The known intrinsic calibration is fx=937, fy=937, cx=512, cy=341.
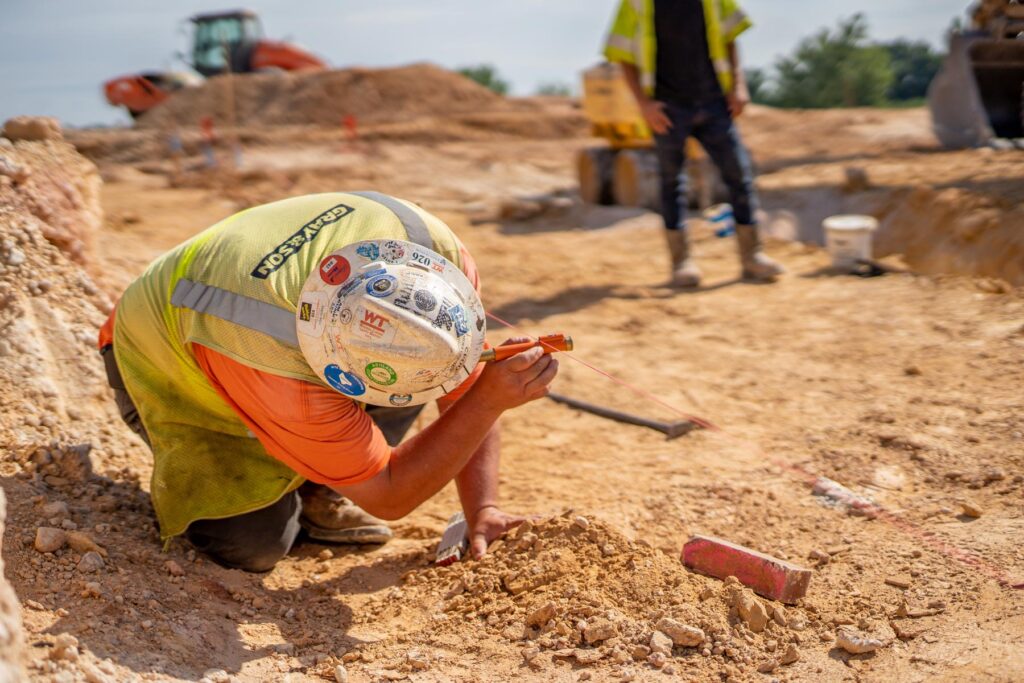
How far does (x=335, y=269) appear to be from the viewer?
197cm

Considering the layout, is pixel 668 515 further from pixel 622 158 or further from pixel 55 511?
pixel 622 158

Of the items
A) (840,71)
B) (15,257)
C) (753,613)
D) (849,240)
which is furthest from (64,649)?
(840,71)

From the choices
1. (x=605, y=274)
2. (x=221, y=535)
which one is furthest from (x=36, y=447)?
(x=605, y=274)

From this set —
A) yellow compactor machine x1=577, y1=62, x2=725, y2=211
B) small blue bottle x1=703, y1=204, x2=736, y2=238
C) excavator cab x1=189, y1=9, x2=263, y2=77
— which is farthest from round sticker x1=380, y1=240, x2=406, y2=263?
excavator cab x1=189, y1=9, x2=263, y2=77

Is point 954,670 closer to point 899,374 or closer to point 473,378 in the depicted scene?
point 473,378

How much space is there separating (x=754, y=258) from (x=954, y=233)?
3.80 feet

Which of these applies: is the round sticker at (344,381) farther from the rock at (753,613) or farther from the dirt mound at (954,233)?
the dirt mound at (954,233)

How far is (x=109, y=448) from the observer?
308 centimetres

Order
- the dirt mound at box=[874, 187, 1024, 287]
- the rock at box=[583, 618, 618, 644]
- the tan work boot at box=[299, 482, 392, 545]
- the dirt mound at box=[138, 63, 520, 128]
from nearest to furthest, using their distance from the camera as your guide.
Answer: the rock at box=[583, 618, 618, 644] → the tan work boot at box=[299, 482, 392, 545] → the dirt mound at box=[874, 187, 1024, 287] → the dirt mound at box=[138, 63, 520, 128]

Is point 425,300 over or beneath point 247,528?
over

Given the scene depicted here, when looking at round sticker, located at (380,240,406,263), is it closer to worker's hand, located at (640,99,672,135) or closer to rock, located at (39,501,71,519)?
rock, located at (39,501,71,519)

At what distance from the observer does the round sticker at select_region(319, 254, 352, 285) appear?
196 centimetres

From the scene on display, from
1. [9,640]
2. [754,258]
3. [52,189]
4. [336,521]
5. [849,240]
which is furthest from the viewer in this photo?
[754,258]

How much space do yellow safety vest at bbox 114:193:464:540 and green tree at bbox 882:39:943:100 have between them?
15.0 meters
